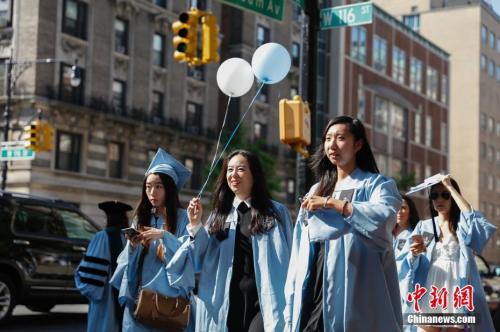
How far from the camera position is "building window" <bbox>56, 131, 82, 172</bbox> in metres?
35.3

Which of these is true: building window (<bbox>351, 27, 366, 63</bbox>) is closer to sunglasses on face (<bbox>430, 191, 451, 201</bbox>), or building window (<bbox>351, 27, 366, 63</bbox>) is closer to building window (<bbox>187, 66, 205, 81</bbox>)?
building window (<bbox>187, 66, 205, 81</bbox>)

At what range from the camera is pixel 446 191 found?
26.1 ft

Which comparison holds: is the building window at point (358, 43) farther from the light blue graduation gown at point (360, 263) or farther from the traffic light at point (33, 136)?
the light blue graduation gown at point (360, 263)

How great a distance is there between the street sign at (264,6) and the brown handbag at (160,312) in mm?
6091

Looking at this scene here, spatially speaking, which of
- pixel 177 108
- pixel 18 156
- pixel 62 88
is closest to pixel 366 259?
pixel 18 156

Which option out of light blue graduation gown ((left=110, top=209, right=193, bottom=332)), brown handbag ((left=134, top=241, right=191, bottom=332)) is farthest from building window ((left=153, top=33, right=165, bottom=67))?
brown handbag ((left=134, top=241, right=191, bottom=332))

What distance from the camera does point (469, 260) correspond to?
25.5 feet

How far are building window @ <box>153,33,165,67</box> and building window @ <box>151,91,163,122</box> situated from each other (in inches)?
56.9

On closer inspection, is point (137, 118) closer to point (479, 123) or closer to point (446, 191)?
point (446, 191)

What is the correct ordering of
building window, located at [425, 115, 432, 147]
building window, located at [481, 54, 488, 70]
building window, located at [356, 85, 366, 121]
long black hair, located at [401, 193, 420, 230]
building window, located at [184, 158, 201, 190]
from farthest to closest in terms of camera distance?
building window, located at [481, 54, 488, 70] < building window, located at [425, 115, 432, 147] < building window, located at [356, 85, 366, 121] < building window, located at [184, 158, 201, 190] < long black hair, located at [401, 193, 420, 230]

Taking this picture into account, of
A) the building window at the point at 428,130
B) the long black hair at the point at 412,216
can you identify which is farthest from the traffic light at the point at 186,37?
the building window at the point at 428,130

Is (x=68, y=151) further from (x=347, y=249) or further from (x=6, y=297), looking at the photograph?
(x=347, y=249)

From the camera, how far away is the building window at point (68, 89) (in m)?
35.3

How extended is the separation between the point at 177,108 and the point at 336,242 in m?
37.5
